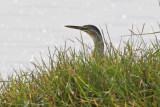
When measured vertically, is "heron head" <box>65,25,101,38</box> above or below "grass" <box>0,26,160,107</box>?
above

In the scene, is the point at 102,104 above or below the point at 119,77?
below

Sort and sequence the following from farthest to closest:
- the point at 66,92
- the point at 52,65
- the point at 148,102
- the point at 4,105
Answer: the point at 52,65 → the point at 4,105 → the point at 66,92 → the point at 148,102

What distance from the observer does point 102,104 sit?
4234 millimetres

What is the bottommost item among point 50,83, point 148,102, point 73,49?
point 148,102

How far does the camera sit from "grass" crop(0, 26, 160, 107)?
13.8 feet

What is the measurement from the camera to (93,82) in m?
4.45

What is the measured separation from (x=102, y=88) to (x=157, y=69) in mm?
705

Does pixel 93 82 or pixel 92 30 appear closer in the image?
pixel 93 82

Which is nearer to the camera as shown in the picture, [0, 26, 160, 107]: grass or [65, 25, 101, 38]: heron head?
[0, 26, 160, 107]: grass

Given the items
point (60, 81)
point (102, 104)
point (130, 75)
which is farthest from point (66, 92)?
point (130, 75)

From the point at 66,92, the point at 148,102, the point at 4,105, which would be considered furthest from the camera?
the point at 4,105

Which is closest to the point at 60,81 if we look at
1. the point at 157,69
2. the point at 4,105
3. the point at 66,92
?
the point at 66,92

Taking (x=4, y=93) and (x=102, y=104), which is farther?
(x=4, y=93)

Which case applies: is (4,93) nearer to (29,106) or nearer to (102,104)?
(29,106)
